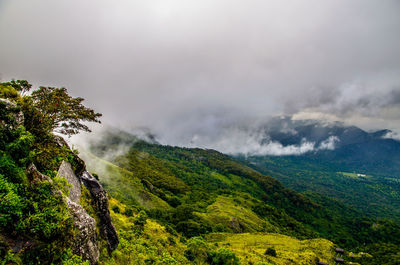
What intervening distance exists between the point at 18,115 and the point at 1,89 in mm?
3757

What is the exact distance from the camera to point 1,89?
47.9ft

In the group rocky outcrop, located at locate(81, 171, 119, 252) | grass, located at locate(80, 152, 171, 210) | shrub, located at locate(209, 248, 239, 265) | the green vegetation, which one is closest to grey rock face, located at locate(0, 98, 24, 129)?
the green vegetation

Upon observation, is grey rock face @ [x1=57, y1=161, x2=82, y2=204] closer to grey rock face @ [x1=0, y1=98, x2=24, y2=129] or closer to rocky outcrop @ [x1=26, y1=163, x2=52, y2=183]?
rocky outcrop @ [x1=26, y1=163, x2=52, y2=183]

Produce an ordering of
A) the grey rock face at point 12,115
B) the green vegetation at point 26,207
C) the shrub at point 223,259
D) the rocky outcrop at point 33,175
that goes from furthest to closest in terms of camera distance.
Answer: the shrub at point 223,259 < the grey rock face at point 12,115 < the rocky outcrop at point 33,175 < the green vegetation at point 26,207

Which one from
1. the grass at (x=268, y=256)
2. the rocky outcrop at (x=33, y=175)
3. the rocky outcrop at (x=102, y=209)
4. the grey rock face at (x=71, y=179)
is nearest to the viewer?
the rocky outcrop at (x=33, y=175)

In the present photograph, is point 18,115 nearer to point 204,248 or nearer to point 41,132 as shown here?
point 41,132

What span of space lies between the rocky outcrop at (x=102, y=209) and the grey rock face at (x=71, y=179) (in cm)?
179

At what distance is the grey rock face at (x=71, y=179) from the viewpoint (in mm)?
15359

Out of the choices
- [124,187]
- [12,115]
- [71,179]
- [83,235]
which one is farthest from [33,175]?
[124,187]

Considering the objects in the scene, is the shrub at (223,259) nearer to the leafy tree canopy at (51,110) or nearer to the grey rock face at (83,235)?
the grey rock face at (83,235)

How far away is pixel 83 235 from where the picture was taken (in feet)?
42.8

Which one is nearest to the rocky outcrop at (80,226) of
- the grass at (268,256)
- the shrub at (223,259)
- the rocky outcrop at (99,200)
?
the rocky outcrop at (99,200)

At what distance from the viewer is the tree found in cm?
1720

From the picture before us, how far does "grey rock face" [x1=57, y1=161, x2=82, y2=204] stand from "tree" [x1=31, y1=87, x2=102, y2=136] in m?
4.04
